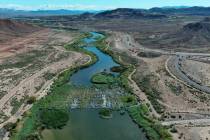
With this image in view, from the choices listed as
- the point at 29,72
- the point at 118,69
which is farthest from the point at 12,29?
the point at 118,69

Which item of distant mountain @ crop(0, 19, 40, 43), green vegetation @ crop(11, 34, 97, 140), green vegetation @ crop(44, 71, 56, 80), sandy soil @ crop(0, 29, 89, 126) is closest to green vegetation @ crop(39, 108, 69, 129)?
green vegetation @ crop(11, 34, 97, 140)

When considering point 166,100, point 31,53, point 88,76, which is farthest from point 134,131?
point 31,53

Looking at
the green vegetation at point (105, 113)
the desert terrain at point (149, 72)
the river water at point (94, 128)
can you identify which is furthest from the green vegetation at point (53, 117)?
the green vegetation at point (105, 113)

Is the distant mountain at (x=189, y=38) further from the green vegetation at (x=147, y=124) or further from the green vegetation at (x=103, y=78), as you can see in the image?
the green vegetation at (x=147, y=124)

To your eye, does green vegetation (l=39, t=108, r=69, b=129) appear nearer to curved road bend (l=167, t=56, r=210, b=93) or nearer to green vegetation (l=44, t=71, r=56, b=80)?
green vegetation (l=44, t=71, r=56, b=80)

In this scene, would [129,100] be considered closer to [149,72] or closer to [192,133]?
[192,133]

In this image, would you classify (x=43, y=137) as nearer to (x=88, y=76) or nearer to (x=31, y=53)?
(x=88, y=76)
